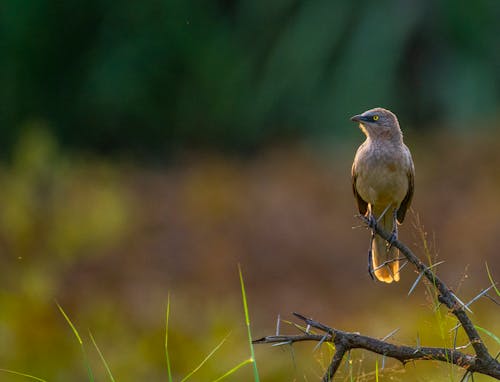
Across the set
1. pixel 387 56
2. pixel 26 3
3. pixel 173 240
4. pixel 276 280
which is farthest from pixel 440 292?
pixel 26 3

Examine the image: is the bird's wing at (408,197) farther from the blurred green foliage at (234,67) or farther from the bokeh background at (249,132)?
the blurred green foliage at (234,67)

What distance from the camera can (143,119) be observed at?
15.0 m

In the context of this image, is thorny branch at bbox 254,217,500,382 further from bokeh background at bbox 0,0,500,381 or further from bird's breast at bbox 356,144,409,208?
bokeh background at bbox 0,0,500,381

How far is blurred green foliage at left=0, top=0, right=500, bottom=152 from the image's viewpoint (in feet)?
46.4

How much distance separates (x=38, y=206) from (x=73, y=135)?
16.2 ft

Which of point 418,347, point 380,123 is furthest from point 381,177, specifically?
point 418,347

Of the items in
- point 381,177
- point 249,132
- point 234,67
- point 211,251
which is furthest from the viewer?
point 249,132

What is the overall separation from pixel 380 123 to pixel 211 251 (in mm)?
7841

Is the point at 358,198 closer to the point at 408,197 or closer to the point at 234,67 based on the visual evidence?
the point at 408,197

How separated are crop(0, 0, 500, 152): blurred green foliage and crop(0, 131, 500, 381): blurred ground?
0.48 metres

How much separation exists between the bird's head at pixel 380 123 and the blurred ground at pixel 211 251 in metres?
2.06

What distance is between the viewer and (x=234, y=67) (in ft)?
47.2

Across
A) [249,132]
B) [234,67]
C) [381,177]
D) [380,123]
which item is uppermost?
[380,123]

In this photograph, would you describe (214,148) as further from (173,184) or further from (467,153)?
(467,153)
